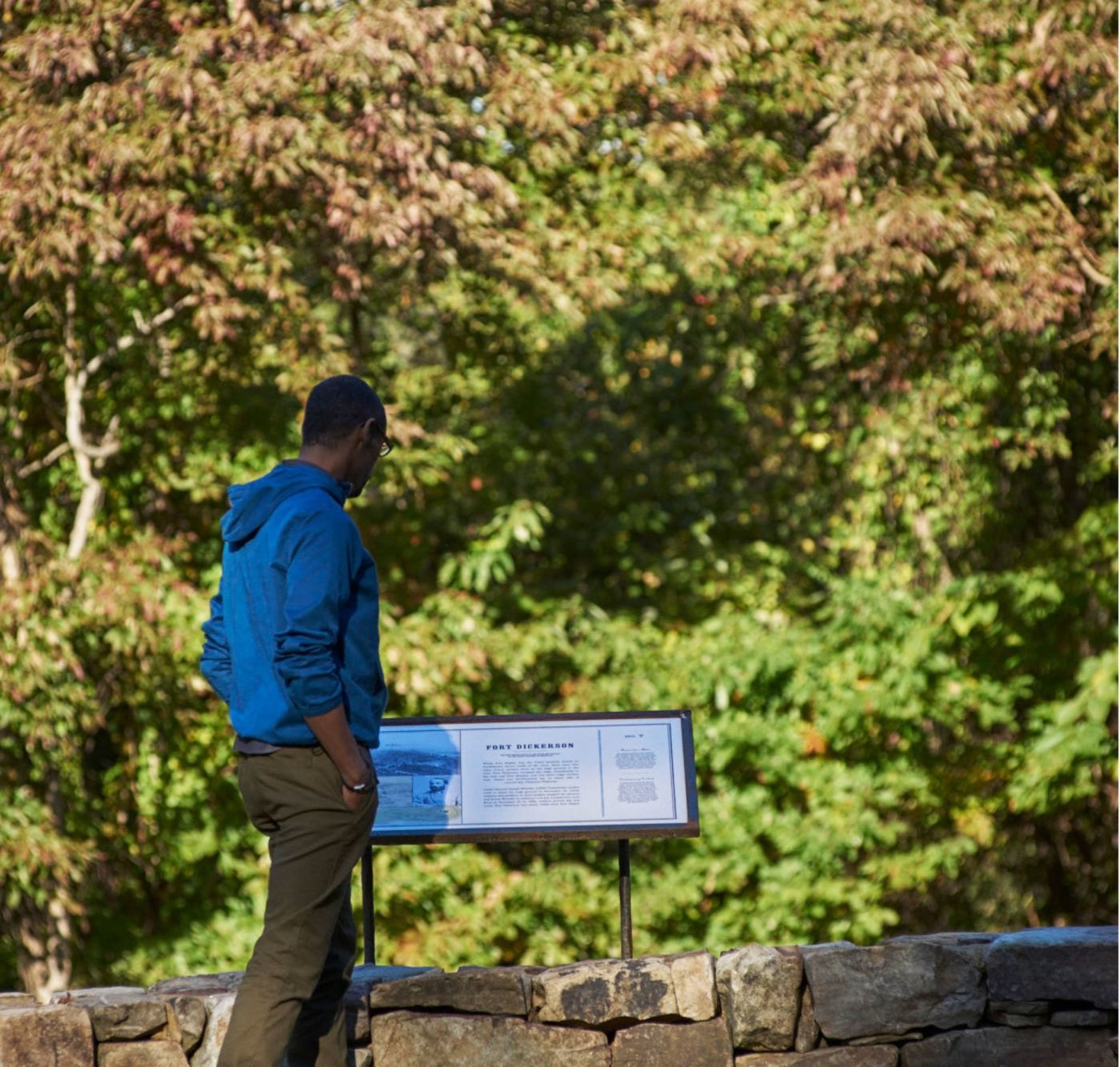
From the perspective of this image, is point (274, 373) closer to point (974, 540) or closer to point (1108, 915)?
point (974, 540)

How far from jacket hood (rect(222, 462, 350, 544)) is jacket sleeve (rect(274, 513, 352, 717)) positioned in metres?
0.13

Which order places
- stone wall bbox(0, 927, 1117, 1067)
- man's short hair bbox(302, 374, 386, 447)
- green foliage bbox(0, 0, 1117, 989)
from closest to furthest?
1. man's short hair bbox(302, 374, 386, 447)
2. stone wall bbox(0, 927, 1117, 1067)
3. green foliage bbox(0, 0, 1117, 989)

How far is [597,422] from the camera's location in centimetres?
861

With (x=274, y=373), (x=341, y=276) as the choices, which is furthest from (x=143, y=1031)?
(x=274, y=373)

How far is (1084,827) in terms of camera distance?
787 centimetres

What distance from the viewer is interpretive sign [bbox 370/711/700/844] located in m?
3.38

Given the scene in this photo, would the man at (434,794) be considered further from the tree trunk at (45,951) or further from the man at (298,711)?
the tree trunk at (45,951)

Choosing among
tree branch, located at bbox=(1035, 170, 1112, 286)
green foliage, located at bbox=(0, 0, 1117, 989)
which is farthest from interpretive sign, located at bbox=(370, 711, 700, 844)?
tree branch, located at bbox=(1035, 170, 1112, 286)

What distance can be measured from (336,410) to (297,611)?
49cm

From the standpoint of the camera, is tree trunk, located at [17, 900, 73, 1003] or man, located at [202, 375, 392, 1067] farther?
tree trunk, located at [17, 900, 73, 1003]

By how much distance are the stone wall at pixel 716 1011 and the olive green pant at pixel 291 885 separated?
0.68 metres

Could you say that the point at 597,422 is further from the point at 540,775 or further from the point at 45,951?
the point at 540,775

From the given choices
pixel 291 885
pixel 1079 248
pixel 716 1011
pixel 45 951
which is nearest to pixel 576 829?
pixel 716 1011

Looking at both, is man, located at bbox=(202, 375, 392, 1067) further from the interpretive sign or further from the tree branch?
the tree branch
